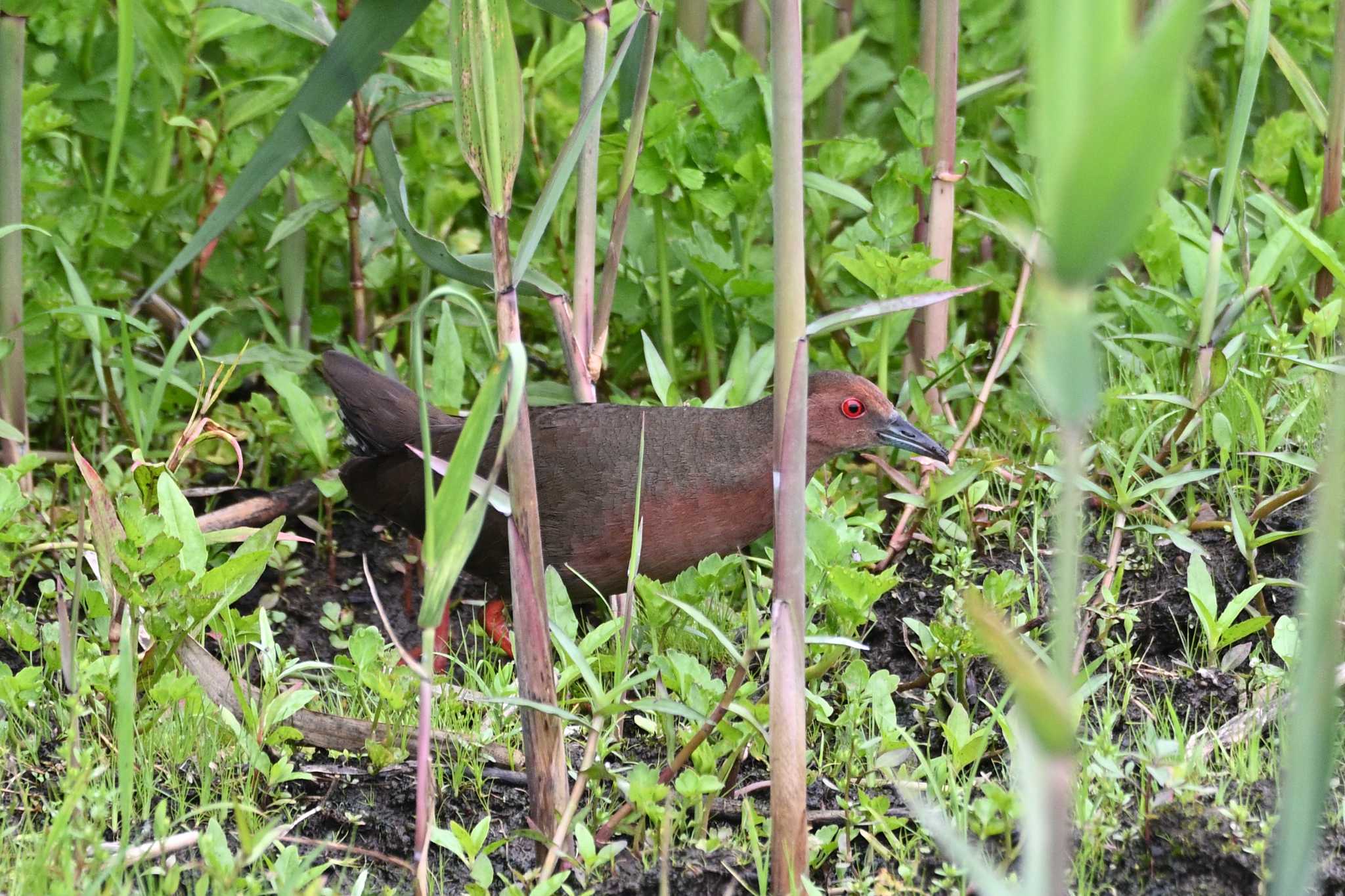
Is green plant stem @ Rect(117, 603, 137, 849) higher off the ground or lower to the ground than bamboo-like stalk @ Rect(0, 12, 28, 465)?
lower

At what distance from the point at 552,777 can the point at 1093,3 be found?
4.91 feet

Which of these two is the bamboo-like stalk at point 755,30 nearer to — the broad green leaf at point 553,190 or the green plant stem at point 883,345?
the green plant stem at point 883,345

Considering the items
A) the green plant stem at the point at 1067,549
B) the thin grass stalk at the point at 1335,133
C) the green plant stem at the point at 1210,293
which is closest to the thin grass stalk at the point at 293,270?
the green plant stem at the point at 1210,293

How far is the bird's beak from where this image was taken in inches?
145

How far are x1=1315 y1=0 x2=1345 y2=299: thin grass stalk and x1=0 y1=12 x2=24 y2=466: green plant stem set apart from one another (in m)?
3.12

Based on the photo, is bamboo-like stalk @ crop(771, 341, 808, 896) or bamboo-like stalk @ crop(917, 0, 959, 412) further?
bamboo-like stalk @ crop(917, 0, 959, 412)

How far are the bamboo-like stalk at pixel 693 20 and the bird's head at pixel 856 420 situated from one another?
1.30 meters

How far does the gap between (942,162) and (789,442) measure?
189cm

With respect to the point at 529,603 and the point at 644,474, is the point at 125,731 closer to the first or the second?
the point at 529,603

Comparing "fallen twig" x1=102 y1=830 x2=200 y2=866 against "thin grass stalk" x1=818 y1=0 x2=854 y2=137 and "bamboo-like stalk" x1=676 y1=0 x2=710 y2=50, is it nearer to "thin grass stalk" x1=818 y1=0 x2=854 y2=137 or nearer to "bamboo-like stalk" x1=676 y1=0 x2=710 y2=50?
"bamboo-like stalk" x1=676 y1=0 x2=710 y2=50

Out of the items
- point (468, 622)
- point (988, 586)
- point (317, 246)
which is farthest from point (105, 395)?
point (988, 586)

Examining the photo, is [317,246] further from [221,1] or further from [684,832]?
[684,832]

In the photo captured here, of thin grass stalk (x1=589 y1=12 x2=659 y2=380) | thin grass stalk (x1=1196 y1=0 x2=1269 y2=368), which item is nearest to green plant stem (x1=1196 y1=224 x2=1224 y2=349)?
thin grass stalk (x1=1196 y1=0 x2=1269 y2=368)

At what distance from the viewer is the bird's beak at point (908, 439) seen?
12.1ft
